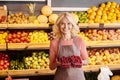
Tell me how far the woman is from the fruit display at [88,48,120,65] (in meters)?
2.04

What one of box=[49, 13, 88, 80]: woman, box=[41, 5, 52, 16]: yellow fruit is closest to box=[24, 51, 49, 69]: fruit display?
box=[41, 5, 52, 16]: yellow fruit

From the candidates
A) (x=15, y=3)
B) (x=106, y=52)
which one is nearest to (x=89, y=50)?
(x=106, y=52)

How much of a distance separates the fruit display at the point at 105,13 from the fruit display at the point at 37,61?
3.78ft

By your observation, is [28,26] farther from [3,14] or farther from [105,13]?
[105,13]

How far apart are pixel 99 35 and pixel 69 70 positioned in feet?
7.58

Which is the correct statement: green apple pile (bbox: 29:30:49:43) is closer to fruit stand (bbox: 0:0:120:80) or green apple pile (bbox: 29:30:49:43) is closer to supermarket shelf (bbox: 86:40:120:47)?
fruit stand (bbox: 0:0:120:80)

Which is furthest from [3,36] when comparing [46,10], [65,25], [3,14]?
[65,25]

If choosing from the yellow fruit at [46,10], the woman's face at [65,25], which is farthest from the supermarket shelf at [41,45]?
the woman's face at [65,25]

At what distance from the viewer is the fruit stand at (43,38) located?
189 inches

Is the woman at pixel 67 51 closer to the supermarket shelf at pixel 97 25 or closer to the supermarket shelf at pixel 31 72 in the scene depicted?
the supermarket shelf at pixel 31 72

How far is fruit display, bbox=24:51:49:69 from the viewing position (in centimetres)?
488

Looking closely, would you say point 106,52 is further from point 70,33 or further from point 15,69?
point 70,33

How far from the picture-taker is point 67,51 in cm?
318

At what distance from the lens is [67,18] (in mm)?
3098
